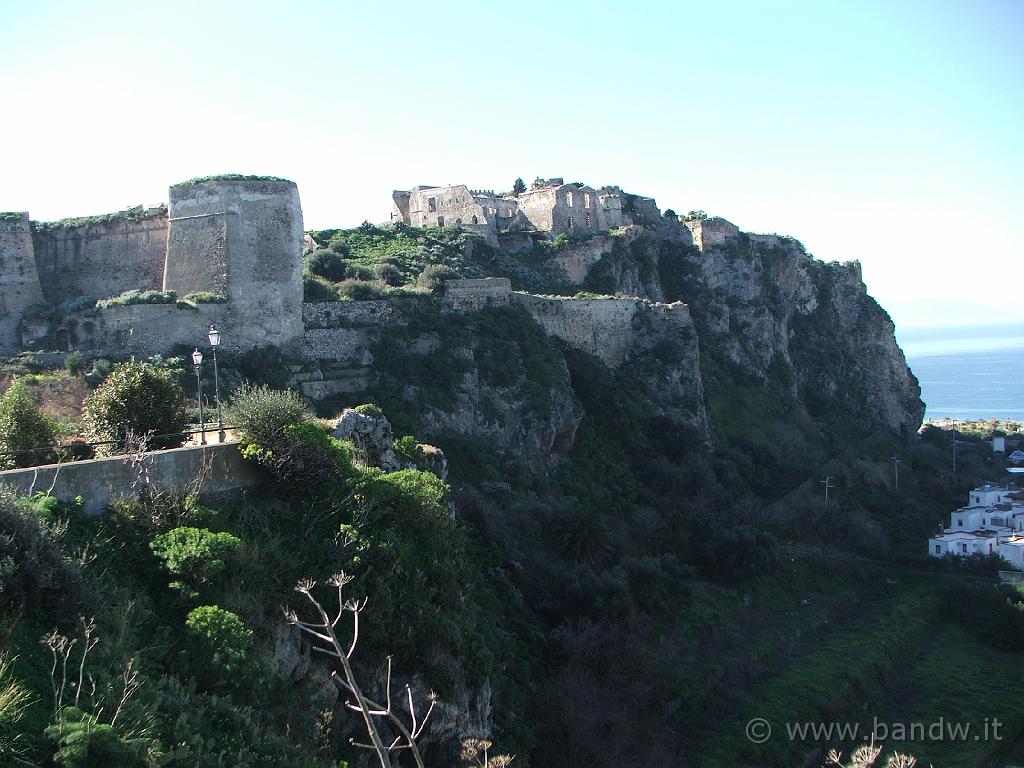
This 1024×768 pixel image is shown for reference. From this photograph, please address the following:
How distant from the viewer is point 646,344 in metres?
42.3

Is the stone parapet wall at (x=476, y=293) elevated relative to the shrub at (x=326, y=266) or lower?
lower

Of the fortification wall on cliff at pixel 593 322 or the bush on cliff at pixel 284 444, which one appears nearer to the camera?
the bush on cliff at pixel 284 444

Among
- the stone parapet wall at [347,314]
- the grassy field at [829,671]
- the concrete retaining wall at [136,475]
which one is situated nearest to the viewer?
the concrete retaining wall at [136,475]

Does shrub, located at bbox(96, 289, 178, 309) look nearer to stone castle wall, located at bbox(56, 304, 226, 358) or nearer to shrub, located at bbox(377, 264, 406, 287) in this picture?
stone castle wall, located at bbox(56, 304, 226, 358)

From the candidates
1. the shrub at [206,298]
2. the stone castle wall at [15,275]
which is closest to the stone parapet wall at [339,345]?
the shrub at [206,298]

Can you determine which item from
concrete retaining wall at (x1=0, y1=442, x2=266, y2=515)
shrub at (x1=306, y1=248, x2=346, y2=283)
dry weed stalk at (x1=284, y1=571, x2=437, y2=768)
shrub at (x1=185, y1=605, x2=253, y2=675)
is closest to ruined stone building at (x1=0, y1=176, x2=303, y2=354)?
shrub at (x1=306, y1=248, x2=346, y2=283)

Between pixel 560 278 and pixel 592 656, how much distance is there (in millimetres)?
26288

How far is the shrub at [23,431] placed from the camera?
13.2m

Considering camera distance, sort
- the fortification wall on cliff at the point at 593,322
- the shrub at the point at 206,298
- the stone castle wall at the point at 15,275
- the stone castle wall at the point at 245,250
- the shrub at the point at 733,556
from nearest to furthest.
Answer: the shrub at the point at 206,298, the stone castle wall at the point at 245,250, the stone castle wall at the point at 15,275, the shrub at the point at 733,556, the fortification wall on cliff at the point at 593,322

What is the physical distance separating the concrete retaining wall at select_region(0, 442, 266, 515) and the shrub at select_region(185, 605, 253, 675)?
2085 millimetres

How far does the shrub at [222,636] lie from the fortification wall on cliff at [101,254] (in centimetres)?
2137

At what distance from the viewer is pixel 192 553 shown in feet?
36.8

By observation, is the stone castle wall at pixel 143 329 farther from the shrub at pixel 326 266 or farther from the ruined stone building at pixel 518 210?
the ruined stone building at pixel 518 210

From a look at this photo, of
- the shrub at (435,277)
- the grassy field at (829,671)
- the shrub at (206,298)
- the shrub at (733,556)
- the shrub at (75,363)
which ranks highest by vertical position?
the shrub at (435,277)
